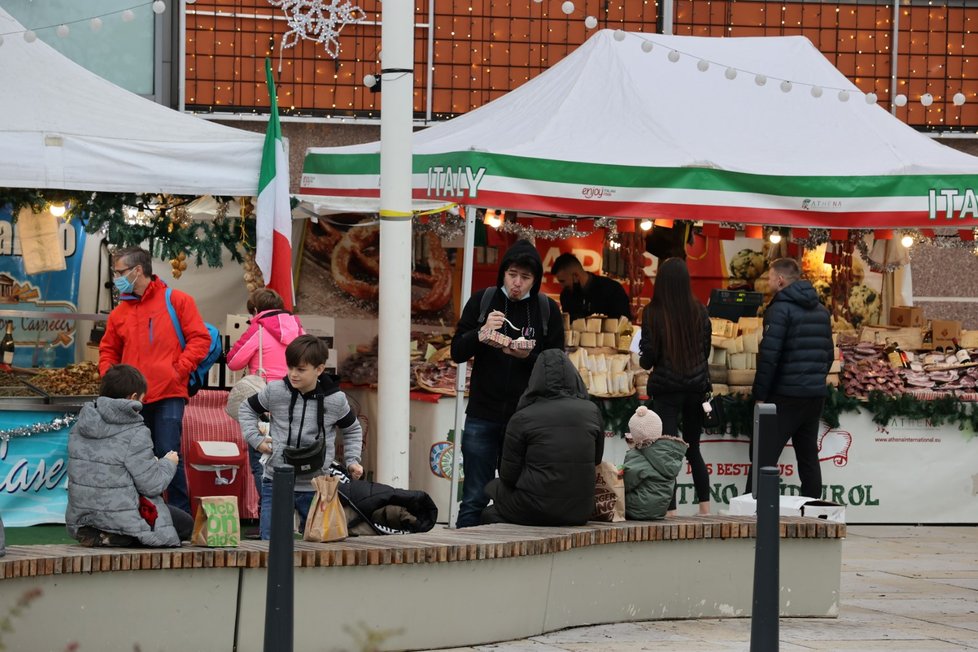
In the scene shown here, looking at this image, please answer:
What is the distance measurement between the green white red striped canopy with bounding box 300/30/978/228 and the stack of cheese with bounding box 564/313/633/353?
4.28ft

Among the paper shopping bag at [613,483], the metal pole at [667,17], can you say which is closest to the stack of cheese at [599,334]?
the paper shopping bag at [613,483]

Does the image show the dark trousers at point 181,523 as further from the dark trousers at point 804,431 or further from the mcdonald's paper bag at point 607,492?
the dark trousers at point 804,431

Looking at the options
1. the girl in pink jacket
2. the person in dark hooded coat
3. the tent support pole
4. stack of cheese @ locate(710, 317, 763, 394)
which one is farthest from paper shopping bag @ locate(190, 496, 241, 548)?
stack of cheese @ locate(710, 317, 763, 394)

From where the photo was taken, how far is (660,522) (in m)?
8.05

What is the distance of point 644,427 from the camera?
8008 millimetres

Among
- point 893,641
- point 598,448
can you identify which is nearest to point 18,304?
point 598,448

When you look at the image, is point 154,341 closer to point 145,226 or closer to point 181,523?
point 145,226

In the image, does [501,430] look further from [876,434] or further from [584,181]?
[876,434]

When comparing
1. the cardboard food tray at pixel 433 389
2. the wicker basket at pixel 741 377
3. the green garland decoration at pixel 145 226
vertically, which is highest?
the green garland decoration at pixel 145 226

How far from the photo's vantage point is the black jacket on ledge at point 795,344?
11.0 meters

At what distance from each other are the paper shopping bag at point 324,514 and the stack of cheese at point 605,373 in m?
4.42

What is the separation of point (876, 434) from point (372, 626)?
602 cm

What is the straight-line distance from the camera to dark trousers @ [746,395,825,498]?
11117 millimetres

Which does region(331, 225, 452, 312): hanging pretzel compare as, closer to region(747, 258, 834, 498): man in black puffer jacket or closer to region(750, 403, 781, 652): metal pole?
region(747, 258, 834, 498): man in black puffer jacket
